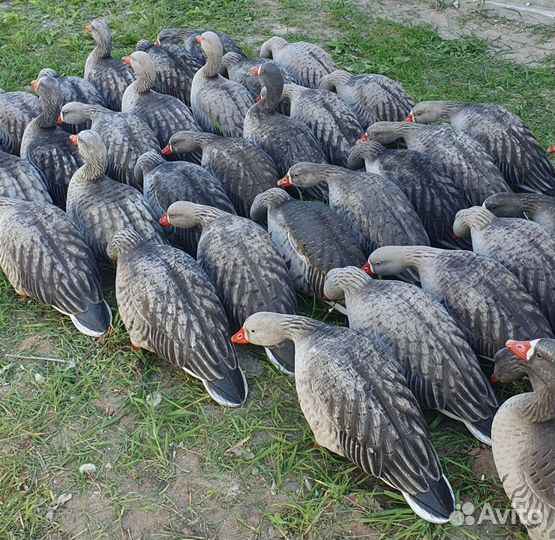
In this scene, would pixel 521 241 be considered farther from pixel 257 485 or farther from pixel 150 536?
pixel 150 536

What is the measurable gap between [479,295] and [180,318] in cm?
207

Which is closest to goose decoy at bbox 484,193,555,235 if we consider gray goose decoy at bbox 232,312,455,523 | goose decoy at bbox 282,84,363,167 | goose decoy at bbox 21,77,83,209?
goose decoy at bbox 282,84,363,167

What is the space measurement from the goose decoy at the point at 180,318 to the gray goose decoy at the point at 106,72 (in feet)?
10.8

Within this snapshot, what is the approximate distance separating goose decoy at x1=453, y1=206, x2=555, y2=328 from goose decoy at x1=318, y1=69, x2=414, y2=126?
212 cm

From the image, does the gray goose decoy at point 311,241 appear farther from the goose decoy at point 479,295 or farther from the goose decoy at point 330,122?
the goose decoy at point 330,122

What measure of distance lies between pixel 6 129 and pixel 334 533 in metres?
5.44

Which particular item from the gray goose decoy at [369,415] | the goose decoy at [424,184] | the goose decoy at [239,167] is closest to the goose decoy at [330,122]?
the goose decoy at [424,184]

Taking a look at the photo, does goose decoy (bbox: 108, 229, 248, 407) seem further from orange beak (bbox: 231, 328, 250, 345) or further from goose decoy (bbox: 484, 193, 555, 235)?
goose decoy (bbox: 484, 193, 555, 235)

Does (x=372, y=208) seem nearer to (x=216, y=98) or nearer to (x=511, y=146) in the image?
(x=511, y=146)

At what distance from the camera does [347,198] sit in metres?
6.52

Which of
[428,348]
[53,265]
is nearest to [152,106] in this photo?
[53,265]

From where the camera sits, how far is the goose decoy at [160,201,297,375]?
223 inches

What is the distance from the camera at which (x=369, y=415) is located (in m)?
4.61

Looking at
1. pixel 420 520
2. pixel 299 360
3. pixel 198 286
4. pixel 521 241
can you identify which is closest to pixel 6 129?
pixel 198 286
